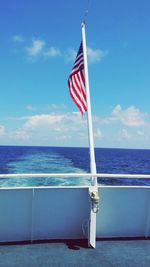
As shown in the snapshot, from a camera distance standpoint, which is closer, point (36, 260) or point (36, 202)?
point (36, 260)

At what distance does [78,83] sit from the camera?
5641 millimetres

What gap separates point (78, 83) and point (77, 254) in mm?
2900

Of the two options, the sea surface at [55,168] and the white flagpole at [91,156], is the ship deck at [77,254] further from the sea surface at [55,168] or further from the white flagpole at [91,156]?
the sea surface at [55,168]

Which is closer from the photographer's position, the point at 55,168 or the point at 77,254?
the point at 77,254

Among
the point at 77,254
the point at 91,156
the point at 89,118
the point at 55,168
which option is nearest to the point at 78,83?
the point at 89,118

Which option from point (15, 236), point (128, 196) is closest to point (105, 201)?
point (128, 196)

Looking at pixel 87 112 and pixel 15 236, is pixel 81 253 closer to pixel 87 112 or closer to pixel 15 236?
pixel 15 236

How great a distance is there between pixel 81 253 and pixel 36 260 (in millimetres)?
617

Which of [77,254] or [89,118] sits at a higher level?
[89,118]

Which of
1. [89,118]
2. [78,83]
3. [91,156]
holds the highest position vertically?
[78,83]

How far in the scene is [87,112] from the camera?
5.14 m

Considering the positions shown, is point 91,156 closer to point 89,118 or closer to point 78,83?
point 89,118

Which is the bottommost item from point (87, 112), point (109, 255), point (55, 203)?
point (109, 255)

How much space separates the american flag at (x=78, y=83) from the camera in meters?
5.48
